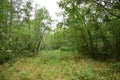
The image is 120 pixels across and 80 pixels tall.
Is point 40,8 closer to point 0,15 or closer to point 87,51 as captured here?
point 87,51

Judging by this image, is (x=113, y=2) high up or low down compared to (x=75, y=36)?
up

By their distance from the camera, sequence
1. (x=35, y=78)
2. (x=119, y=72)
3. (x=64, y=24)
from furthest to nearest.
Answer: (x=64, y=24), (x=119, y=72), (x=35, y=78)

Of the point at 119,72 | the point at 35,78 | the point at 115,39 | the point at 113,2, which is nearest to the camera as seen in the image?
the point at 113,2

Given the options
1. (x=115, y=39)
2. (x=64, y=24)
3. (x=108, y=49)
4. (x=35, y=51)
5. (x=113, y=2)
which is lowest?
(x=35, y=51)

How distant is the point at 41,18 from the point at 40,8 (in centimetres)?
148

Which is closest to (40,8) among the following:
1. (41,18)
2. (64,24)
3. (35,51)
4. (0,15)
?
(41,18)

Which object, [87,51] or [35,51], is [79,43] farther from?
[35,51]

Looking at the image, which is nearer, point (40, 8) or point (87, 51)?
point (87, 51)

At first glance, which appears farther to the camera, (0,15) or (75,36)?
(75,36)

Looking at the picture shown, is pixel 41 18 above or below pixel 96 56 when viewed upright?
above

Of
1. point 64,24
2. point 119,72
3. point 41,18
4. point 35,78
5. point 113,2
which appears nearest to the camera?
point 113,2

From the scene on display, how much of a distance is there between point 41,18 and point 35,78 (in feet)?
47.2

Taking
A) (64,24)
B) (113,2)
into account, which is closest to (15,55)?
(64,24)

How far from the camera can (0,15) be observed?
10.2 metres
